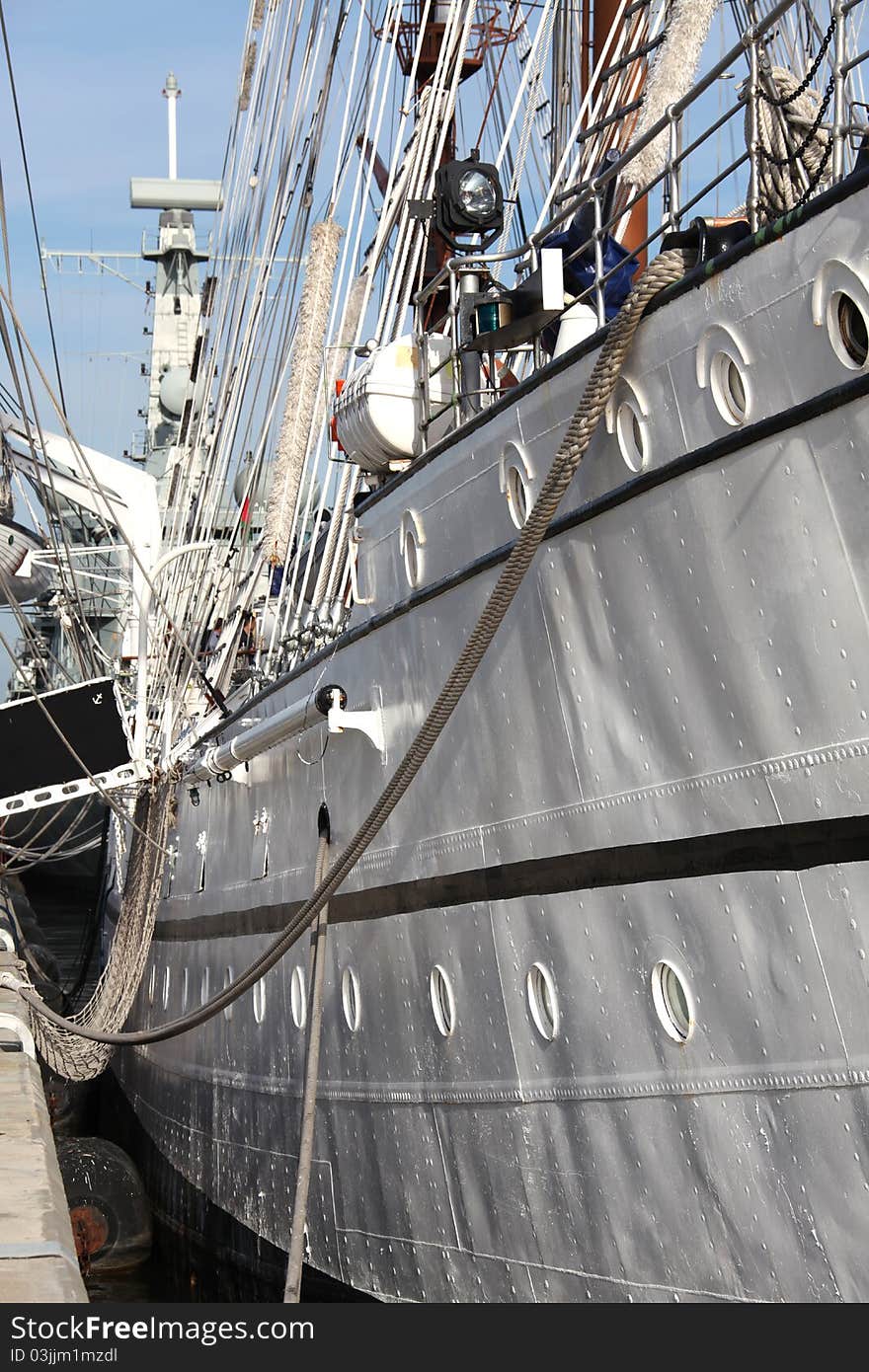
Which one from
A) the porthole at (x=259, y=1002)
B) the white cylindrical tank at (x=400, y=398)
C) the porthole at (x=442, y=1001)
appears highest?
the white cylindrical tank at (x=400, y=398)

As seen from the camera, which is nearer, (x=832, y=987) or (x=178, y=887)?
(x=832, y=987)

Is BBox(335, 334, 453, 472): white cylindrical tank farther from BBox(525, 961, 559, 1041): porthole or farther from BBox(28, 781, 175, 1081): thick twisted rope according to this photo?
BBox(28, 781, 175, 1081): thick twisted rope

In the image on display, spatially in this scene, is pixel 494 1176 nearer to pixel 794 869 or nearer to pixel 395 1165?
pixel 395 1165

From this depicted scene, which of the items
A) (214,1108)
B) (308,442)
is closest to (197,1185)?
(214,1108)

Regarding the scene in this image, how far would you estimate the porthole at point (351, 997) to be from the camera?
286 inches

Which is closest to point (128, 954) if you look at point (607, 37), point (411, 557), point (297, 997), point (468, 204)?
point (297, 997)

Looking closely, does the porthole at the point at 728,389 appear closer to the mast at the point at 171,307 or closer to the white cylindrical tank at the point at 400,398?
the white cylindrical tank at the point at 400,398

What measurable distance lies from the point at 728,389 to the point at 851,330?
1.77 feet

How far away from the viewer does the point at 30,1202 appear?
4992mm

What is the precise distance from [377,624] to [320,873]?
122 cm

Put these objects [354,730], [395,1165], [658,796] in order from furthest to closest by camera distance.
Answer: [354,730]
[395,1165]
[658,796]

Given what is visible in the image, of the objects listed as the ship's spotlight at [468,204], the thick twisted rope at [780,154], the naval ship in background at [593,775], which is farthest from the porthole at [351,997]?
the thick twisted rope at [780,154]

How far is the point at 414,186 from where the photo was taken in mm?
10695

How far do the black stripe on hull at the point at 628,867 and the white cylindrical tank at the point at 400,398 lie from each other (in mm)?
2107
